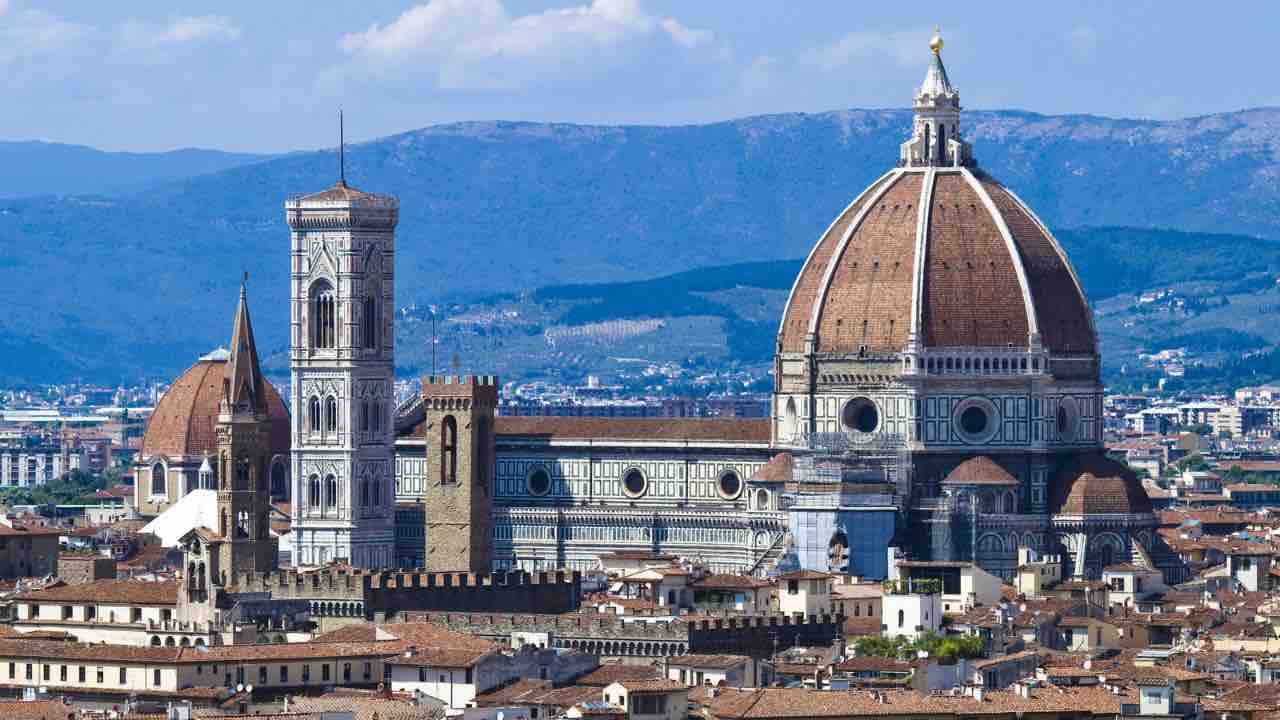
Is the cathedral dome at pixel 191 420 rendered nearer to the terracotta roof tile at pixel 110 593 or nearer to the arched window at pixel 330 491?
the arched window at pixel 330 491

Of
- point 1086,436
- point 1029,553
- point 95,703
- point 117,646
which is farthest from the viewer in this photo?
point 1086,436

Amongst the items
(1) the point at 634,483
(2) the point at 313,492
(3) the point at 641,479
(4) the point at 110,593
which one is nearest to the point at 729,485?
(3) the point at 641,479

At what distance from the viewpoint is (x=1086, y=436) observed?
140 m

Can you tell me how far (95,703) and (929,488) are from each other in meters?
58.6

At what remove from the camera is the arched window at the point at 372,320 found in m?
145

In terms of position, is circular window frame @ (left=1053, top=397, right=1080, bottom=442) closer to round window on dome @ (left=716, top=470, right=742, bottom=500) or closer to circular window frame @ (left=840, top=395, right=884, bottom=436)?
circular window frame @ (left=840, top=395, right=884, bottom=436)

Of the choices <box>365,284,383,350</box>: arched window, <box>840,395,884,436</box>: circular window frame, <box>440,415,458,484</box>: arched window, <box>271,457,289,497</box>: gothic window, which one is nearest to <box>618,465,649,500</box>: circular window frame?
<box>440,415,458,484</box>: arched window

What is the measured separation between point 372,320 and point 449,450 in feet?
23.9

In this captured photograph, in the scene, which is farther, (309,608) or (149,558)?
(149,558)

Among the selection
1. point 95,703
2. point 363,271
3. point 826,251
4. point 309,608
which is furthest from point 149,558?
point 95,703

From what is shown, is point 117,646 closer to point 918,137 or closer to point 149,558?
point 149,558

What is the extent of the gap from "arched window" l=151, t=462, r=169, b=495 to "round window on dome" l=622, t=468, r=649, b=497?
35394 mm

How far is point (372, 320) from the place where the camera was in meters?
146

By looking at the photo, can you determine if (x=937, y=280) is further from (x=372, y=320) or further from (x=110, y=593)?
(x=110, y=593)
